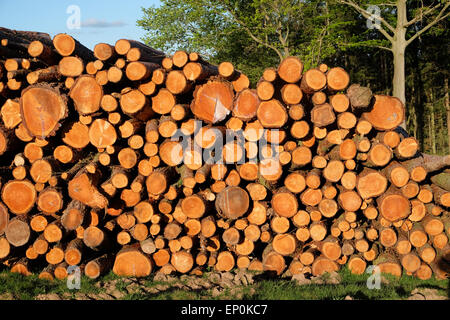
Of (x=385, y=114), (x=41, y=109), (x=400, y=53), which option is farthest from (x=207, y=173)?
(x=400, y=53)

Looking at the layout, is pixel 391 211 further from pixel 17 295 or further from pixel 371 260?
pixel 17 295

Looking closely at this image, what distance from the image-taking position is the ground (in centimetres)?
351

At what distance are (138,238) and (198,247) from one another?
78 cm

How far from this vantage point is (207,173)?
4.21 metres

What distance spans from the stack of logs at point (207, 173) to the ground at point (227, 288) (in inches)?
8.4

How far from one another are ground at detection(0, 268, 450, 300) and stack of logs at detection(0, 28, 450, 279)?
8.4 inches

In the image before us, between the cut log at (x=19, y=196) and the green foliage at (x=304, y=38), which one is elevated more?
the green foliage at (x=304, y=38)

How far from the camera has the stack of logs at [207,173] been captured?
4.12 metres

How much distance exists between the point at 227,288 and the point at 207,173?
4.30 feet

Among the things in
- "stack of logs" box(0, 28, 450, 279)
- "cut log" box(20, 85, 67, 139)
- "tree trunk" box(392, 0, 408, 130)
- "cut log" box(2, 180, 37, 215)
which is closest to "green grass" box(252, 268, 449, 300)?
"stack of logs" box(0, 28, 450, 279)
